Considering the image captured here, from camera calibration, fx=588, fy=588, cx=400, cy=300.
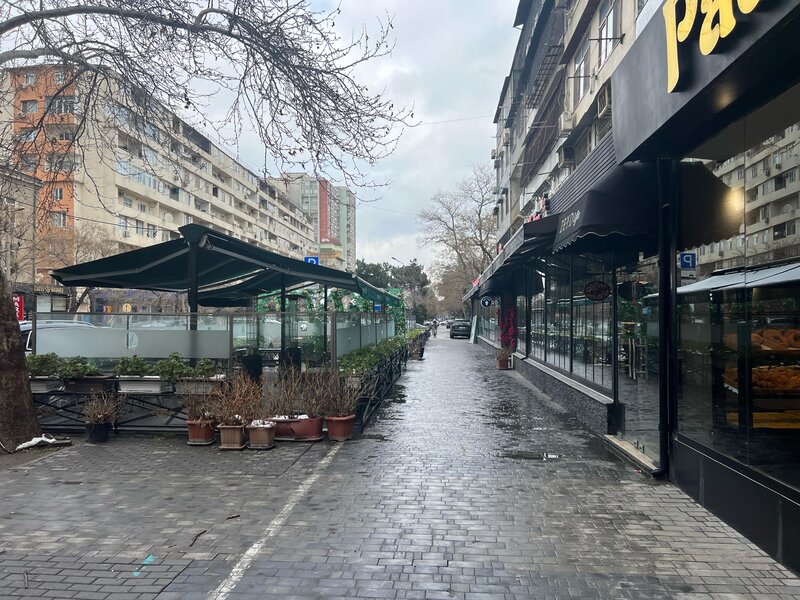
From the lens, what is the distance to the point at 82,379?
898 cm

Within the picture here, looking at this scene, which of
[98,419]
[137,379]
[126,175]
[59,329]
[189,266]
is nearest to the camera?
[98,419]

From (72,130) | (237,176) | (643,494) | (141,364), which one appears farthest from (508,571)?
(237,176)

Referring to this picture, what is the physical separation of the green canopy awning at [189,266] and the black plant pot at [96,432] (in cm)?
260

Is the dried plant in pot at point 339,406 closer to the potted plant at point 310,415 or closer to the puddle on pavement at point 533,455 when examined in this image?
the potted plant at point 310,415

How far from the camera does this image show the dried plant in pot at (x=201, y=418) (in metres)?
8.15

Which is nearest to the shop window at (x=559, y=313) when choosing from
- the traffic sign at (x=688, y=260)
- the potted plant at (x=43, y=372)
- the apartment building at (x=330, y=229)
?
the traffic sign at (x=688, y=260)

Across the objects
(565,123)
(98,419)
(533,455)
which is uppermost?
(565,123)

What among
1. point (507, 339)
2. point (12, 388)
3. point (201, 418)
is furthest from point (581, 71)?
point (12, 388)

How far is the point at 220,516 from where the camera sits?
5.24 m

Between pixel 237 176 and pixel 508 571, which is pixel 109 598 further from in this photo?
pixel 237 176

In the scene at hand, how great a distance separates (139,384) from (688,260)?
7.71m

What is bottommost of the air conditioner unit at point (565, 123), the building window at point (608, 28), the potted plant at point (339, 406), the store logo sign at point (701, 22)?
the potted plant at point (339, 406)

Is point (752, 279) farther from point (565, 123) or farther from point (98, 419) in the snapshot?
point (565, 123)

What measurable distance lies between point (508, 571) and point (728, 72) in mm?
3710
